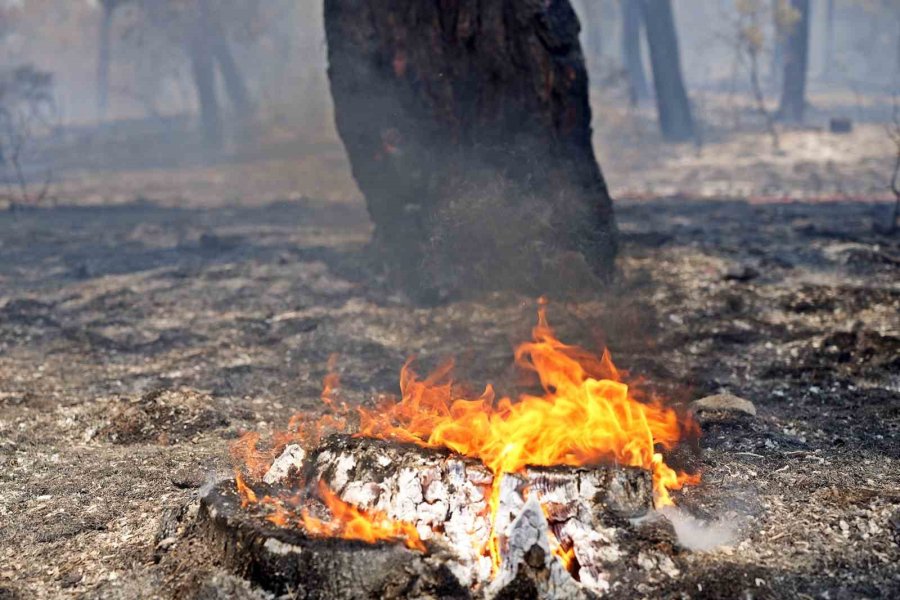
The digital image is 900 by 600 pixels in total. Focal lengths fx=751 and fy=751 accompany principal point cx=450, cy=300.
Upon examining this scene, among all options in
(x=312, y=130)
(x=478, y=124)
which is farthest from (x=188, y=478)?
(x=312, y=130)

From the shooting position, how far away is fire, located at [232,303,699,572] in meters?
4.07

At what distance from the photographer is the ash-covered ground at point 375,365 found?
4262 mm

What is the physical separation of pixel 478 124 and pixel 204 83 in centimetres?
2367

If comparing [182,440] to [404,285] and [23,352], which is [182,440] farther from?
[404,285]

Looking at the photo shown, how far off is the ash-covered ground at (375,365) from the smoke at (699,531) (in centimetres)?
2

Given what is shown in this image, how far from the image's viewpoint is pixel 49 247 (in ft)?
42.5

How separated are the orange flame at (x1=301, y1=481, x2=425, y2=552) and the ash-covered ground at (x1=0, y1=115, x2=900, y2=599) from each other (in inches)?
19.8

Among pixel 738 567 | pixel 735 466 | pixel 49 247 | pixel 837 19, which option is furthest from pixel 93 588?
pixel 837 19

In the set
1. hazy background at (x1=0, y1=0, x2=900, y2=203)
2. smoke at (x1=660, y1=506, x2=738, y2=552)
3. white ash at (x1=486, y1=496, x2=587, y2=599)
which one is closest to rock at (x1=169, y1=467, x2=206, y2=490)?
white ash at (x1=486, y1=496, x2=587, y2=599)

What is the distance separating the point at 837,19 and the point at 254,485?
65.1m

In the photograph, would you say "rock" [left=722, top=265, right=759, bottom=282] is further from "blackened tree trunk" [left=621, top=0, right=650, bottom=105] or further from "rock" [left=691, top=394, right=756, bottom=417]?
"blackened tree trunk" [left=621, top=0, right=650, bottom=105]

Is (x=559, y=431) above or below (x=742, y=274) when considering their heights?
above

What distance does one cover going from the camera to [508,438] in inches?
179

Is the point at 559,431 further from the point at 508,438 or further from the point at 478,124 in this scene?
the point at 478,124
